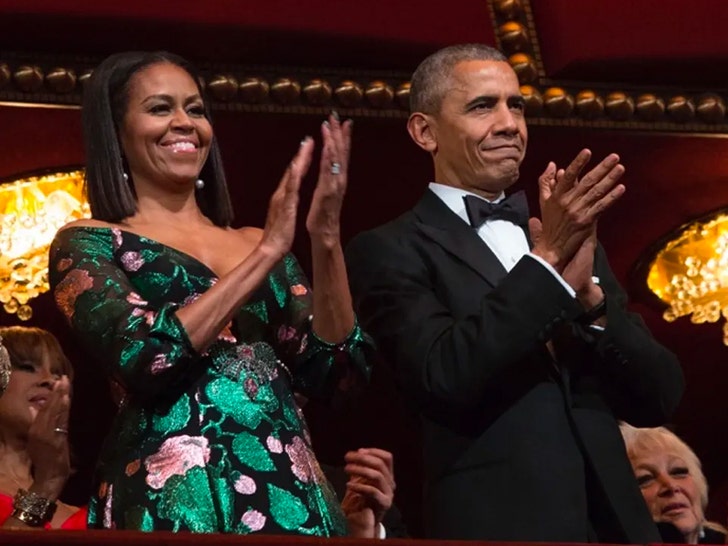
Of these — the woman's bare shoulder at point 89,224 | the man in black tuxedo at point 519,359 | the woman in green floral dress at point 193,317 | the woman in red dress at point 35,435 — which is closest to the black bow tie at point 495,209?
the man in black tuxedo at point 519,359

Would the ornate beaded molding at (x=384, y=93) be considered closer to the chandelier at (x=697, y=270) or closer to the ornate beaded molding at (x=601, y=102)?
the ornate beaded molding at (x=601, y=102)

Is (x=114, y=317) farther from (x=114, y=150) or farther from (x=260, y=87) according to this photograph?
(x=260, y=87)

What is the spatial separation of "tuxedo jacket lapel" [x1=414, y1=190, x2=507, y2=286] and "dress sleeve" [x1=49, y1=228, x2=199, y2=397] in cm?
47

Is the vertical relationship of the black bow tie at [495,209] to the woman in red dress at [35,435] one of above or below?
above

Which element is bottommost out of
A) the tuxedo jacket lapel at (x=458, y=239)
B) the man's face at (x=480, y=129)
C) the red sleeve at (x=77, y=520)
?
the red sleeve at (x=77, y=520)

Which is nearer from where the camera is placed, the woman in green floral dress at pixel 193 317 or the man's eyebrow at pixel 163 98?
the woman in green floral dress at pixel 193 317

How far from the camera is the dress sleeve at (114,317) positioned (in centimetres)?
260

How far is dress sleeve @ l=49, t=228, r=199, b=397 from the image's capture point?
2604 mm

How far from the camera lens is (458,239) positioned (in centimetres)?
297

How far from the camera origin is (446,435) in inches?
112

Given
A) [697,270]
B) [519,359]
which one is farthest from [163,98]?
[697,270]

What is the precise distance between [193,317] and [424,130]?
27.6 inches

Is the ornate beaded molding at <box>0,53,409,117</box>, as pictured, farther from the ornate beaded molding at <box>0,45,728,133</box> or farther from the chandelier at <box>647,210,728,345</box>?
the chandelier at <box>647,210,728,345</box>

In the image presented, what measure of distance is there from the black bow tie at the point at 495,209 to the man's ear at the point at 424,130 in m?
0.17
